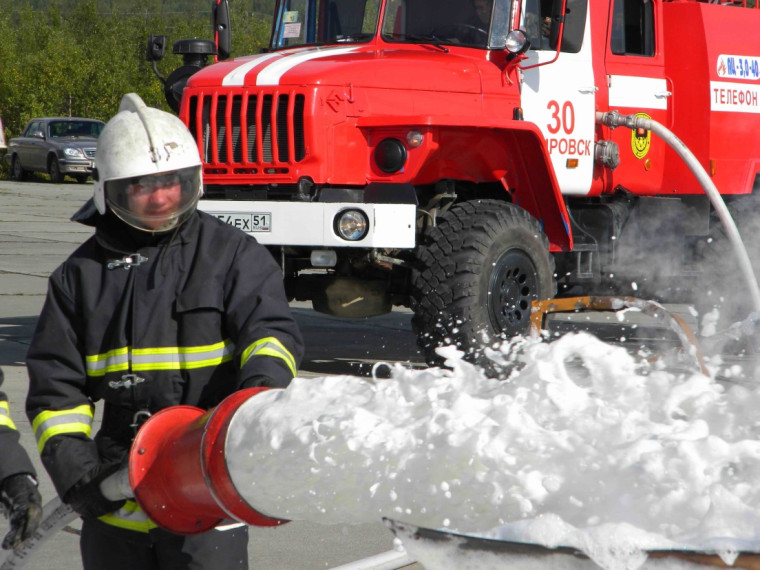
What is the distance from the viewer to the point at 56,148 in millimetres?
29672

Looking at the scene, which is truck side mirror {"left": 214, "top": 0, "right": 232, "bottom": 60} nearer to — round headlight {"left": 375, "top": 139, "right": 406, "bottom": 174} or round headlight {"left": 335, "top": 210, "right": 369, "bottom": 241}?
round headlight {"left": 375, "top": 139, "right": 406, "bottom": 174}

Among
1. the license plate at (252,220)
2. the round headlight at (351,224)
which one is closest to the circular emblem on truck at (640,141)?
the round headlight at (351,224)

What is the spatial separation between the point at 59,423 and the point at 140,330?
0.29m

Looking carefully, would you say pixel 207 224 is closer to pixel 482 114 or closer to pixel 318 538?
pixel 318 538

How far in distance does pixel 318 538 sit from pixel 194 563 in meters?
1.77

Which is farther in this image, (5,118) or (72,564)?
(5,118)

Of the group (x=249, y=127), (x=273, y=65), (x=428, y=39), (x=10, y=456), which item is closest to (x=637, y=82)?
(x=428, y=39)

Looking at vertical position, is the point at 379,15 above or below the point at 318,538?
above

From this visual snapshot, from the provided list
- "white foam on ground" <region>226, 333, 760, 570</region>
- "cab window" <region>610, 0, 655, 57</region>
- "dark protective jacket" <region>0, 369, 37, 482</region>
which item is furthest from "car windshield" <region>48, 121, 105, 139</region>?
"white foam on ground" <region>226, 333, 760, 570</region>

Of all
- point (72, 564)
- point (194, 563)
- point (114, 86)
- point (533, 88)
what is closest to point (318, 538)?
point (72, 564)

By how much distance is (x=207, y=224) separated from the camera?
286 cm

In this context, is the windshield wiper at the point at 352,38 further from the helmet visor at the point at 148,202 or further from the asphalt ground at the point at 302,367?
the helmet visor at the point at 148,202

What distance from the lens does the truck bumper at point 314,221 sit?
6535 mm

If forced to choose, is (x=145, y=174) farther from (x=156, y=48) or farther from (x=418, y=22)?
(x=156, y=48)
